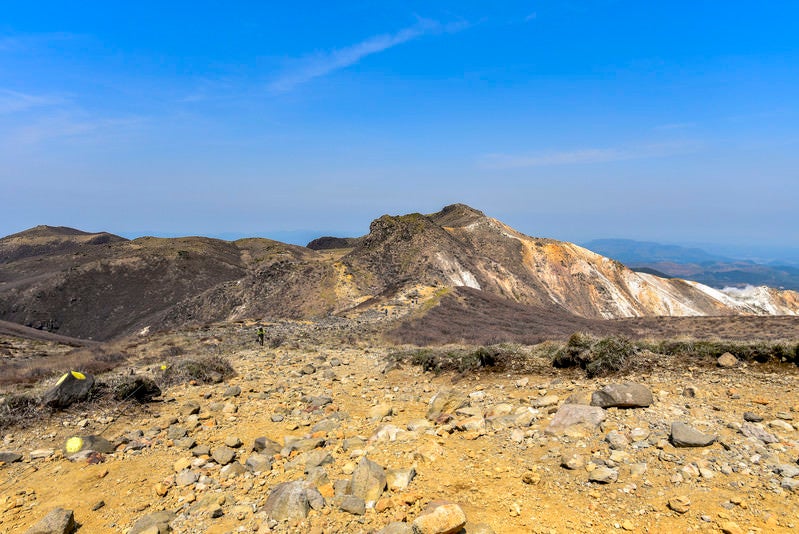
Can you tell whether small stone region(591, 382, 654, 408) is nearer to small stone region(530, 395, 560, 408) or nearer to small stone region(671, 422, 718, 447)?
small stone region(530, 395, 560, 408)

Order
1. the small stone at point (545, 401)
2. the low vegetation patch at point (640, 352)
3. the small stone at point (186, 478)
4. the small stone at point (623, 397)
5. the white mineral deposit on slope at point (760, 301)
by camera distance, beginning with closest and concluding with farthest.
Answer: the small stone at point (186, 478) < the small stone at point (623, 397) < the small stone at point (545, 401) < the low vegetation patch at point (640, 352) < the white mineral deposit on slope at point (760, 301)

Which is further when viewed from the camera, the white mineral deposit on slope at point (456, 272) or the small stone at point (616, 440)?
the white mineral deposit on slope at point (456, 272)

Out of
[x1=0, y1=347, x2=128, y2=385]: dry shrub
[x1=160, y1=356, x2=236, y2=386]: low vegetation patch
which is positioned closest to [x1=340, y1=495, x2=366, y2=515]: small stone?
[x1=160, y1=356, x2=236, y2=386]: low vegetation patch

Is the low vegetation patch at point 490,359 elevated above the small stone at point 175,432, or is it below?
above

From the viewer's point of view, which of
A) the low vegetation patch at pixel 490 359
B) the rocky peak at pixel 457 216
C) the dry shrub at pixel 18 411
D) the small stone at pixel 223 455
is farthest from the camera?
the rocky peak at pixel 457 216

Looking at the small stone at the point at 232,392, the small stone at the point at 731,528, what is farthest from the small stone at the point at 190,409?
the small stone at the point at 731,528

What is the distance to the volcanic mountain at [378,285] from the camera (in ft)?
159

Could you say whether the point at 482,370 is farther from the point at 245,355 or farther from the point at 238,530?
the point at 245,355

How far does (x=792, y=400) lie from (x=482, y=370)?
662cm

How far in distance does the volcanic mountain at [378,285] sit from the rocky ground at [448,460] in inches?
964

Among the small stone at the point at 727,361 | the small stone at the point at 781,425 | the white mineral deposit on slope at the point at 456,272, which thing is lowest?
the white mineral deposit on slope at the point at 456,272

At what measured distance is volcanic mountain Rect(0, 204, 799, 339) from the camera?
48.4m

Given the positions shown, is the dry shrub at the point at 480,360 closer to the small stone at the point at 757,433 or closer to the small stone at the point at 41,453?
the small stone at the point at 757,433

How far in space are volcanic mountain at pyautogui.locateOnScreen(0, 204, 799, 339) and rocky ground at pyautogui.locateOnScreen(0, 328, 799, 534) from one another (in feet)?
80.3
